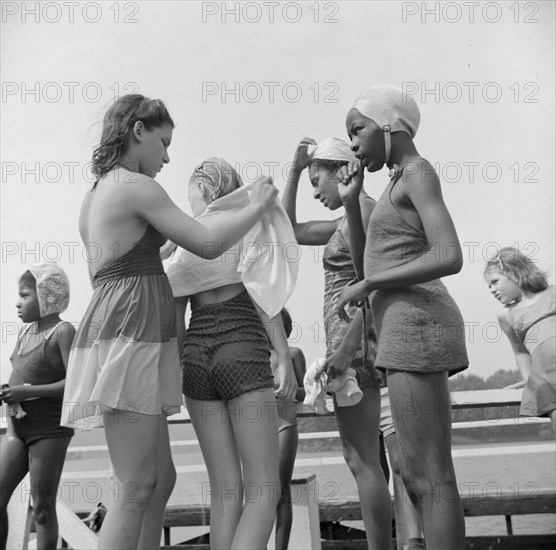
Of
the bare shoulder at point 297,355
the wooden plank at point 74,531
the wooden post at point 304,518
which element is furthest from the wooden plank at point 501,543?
the wooden plank at point 74,531

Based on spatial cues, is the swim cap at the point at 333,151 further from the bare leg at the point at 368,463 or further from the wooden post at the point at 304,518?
the wooden post at the point at 304,518

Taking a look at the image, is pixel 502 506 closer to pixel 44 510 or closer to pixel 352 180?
pixel 44 510

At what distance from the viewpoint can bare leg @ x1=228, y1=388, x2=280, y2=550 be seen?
193cm

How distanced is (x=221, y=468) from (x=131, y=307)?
49cm

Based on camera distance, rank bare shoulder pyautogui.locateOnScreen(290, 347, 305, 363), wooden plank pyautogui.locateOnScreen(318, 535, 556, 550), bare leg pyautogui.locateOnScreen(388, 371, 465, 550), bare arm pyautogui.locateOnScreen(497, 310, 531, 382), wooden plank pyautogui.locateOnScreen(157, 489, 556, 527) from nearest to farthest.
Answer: bare leg pyautogui.locateOnScreen(388, 371, 465, 550) → bare arm pyautogui.locateOnScreen(497, 310, 531, 382) → bare shoulder pyautogui.locateOnScreen(290, 347, 305, 363) → wooden plank pyautogui.locateOnScreen(318, 535, 556, 550) → wooden plank pyautogui.locateOnScreen(157, 489, 556, 527)

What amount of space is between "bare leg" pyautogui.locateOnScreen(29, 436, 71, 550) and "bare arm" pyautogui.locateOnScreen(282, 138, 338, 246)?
126cm

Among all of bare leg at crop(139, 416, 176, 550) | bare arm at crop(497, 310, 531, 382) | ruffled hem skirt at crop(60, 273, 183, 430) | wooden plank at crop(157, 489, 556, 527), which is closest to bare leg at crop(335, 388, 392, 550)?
bare leg at crop(139, 416, 176, 550)

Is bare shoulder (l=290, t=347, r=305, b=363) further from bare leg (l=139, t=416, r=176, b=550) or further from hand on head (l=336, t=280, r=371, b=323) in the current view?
hand on head (l=336, t=280, r=371, b=323)

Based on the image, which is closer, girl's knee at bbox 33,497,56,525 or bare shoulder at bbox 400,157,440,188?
bare shoulder at bbox 400,157,440,188

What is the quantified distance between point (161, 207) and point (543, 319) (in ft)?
6.73

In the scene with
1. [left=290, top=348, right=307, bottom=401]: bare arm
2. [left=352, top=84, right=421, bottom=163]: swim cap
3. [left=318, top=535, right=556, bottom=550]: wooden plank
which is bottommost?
[left=318, top=535, right=556, bottom=550]: wooden plank

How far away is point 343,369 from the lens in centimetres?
241

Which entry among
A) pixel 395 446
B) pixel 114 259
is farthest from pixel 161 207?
pixel 395 446

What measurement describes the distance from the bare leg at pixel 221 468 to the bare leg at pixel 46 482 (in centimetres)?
125
